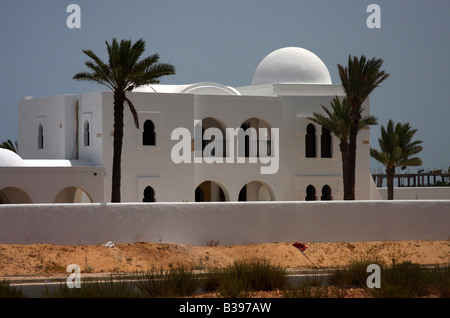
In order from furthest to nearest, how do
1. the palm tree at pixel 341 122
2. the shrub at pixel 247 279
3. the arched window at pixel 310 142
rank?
the arched window at pixel 310 142 < the palm tree at pixel 341 122 < the shrub at pixel 247 279

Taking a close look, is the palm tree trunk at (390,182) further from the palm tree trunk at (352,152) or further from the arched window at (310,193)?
the palm tree trunk at (352,152)

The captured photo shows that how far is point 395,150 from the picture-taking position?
37875 mm

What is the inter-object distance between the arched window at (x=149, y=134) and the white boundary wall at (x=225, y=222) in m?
11.2

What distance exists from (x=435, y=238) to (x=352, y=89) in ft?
28.4

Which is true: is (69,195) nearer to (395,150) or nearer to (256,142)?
(256,142)

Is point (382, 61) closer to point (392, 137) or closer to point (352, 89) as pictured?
point (352, 89)

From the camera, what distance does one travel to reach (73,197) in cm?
3469

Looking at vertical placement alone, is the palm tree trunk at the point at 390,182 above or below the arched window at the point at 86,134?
below

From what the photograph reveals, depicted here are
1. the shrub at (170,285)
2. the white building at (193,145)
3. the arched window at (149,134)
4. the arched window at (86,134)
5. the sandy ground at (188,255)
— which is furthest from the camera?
the arched window at (86,134)

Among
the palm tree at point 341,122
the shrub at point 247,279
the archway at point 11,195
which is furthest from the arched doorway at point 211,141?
the shrub at point 247,279

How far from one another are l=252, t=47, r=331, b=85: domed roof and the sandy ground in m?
15.7

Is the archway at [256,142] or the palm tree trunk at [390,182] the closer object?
the archway at [256,142]

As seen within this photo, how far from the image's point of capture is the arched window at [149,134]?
3234 centimetres
